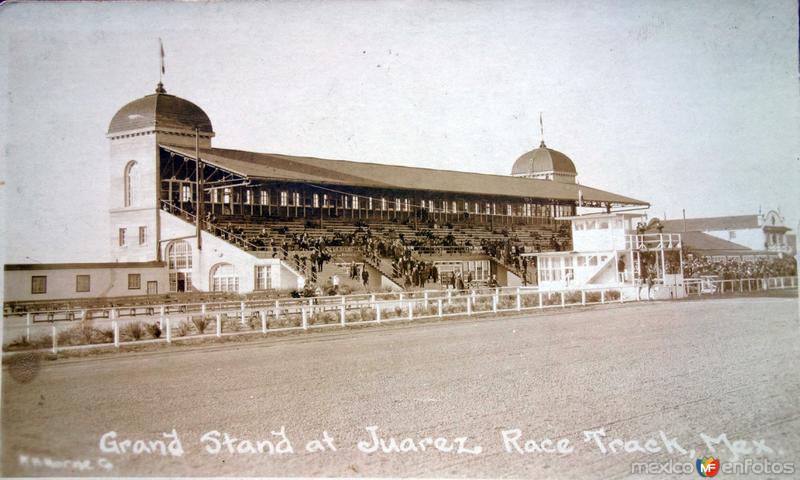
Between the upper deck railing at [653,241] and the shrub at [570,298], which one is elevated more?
the upper deck railing at [653,241]

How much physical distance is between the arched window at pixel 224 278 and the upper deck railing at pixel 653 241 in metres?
11.1

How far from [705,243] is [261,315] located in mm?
12188

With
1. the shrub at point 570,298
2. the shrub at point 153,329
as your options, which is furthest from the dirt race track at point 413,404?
the shrub at point 570,298

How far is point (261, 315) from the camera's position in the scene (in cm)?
1271

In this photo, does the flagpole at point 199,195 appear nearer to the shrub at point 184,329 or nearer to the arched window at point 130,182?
the arched window at point 130,182

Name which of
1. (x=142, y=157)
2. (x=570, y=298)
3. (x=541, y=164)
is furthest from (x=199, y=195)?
(x=570, y=298)

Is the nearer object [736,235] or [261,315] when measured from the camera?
[261,315]

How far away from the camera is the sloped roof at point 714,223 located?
1190 cm

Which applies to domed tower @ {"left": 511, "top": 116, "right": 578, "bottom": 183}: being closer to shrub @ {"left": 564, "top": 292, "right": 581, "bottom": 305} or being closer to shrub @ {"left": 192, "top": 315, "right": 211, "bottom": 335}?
shrub @ {"left": 564, "top": 292, "right": 581, "bottom": 305}

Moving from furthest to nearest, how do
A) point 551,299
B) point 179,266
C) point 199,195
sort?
1. point 551,299
2. point 199,195
3. point 179,266

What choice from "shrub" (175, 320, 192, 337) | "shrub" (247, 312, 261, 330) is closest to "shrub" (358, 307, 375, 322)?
"shrub" (247, 312, 261, 330)

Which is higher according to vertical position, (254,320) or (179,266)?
(179,266)

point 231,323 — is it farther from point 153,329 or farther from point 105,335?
point 105,335

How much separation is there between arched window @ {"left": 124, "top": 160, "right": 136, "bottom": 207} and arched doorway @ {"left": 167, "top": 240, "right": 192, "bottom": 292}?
3.86ft
